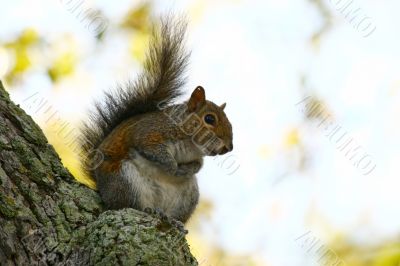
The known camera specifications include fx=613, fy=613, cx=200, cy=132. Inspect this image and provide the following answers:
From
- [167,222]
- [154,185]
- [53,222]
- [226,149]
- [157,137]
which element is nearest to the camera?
[53,222]

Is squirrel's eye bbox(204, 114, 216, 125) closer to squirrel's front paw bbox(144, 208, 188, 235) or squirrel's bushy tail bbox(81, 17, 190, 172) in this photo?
squirrel's bushy tail bbox(81, 17, 190, 172)

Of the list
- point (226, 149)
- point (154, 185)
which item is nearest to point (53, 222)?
point (154, 185)

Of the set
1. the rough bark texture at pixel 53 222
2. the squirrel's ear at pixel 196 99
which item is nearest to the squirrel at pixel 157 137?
the squirrel's ear at pixel 196 99

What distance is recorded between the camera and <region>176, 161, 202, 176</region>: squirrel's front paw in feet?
9.36

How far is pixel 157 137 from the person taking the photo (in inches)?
113

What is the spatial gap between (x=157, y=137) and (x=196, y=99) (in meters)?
0.41

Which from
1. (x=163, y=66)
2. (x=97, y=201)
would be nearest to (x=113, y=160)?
(x=97, y=201)

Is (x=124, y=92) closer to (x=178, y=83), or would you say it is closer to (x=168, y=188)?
(x=178, y=83)

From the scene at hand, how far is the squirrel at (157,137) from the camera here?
264 centimetres

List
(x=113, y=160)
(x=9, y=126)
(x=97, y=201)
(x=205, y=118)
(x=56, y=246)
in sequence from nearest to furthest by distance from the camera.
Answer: (x=56, y=246) < (x=9, y=126) < (x=97, y=201) < (x=113, y=160) < (x=205, y=118)

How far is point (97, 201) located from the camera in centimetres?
238

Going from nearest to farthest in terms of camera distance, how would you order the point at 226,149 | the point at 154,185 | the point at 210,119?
the point at 154,185, the point at 226,149, the point at 210,119

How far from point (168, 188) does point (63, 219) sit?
80 cm

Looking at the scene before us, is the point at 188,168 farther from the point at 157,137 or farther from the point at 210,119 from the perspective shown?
the point at 210,119
